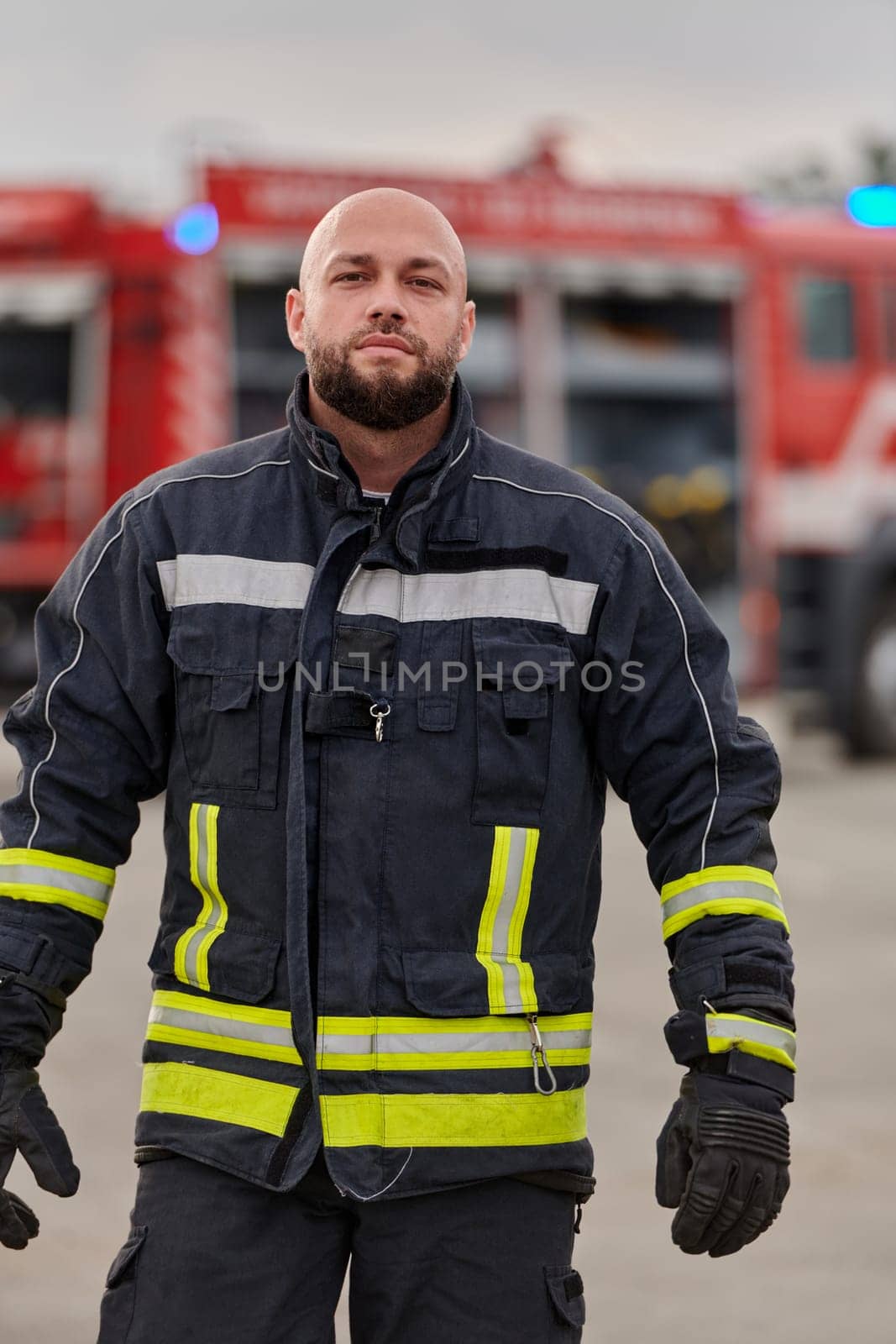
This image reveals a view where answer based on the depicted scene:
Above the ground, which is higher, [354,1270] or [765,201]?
[765,201]

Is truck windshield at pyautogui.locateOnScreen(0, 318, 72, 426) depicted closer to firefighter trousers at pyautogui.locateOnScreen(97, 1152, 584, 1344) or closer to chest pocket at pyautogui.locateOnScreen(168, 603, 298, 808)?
chest pocket at pyautogui.locateOnScreen(168, 603, 298, 808)

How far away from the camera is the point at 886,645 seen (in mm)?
11930

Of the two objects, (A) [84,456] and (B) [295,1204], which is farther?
(A) [84,456]

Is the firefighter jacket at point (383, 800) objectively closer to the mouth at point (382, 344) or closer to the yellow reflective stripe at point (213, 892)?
the yellow reflective stripe at point (213, 892)

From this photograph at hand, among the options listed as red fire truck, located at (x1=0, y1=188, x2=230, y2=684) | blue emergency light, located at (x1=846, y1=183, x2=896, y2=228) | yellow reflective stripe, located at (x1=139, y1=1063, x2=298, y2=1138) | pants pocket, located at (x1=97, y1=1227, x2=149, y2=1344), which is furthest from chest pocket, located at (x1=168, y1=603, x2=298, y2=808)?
blue emergency light, located at (x1=846, y1=183, x2=896, y2=228)

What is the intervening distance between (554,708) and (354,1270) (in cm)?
72

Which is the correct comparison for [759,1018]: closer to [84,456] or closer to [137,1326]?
[137,1326]

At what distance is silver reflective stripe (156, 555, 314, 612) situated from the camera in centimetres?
244

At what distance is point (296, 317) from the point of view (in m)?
2.62

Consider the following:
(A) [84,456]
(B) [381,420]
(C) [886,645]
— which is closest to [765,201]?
(C) [886,645]

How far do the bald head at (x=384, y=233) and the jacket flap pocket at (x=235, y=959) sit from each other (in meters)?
0.83

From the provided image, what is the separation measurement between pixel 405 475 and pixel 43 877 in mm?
672

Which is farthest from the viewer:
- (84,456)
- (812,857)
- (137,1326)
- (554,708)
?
(84,456)

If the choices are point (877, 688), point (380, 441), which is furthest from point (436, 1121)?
point (877, 688)
